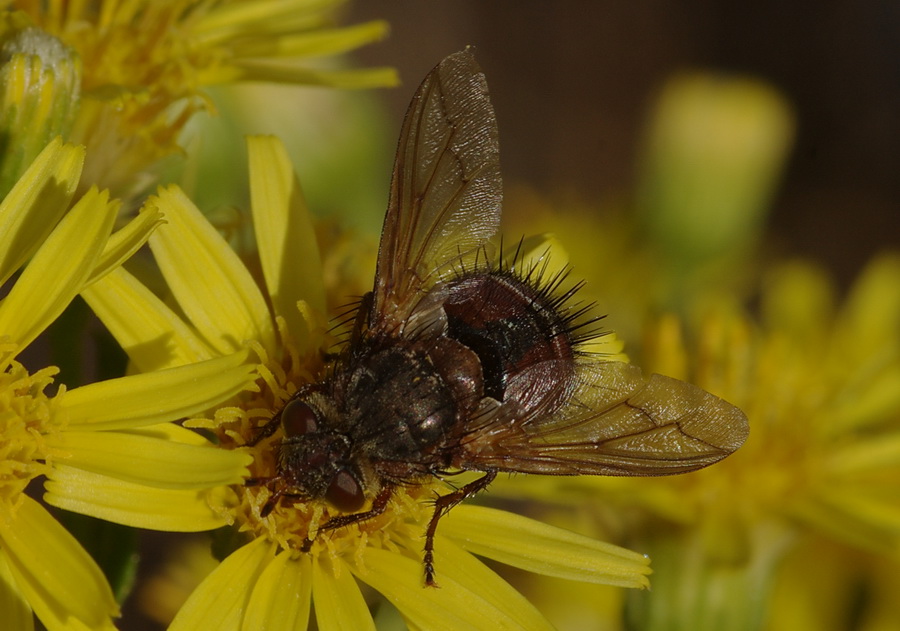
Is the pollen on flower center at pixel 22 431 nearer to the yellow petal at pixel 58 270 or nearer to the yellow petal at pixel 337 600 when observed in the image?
the yellow petal at pixel 58 270

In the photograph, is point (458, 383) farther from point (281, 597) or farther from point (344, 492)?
point (281, 597)

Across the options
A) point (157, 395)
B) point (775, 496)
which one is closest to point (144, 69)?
point (157, 395)

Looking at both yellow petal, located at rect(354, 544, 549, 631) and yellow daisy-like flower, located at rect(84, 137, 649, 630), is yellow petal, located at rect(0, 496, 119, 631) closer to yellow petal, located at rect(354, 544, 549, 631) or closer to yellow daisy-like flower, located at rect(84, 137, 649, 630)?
yellow daisy-like flower, located at rect(84, 137, 649, 630)

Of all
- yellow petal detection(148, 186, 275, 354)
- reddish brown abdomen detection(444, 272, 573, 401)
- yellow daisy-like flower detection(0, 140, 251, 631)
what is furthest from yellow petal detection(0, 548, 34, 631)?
reddish brown abdomen detection(444, 272, 573, 401)

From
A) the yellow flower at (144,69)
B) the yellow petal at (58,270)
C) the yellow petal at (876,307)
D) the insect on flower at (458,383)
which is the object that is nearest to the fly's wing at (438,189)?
the insect on flower at (458,383)

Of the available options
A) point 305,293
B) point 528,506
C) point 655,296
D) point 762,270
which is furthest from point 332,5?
point 528,506

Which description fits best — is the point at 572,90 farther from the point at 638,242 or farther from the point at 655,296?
the point at 655,296
